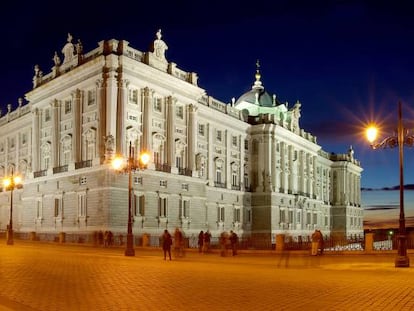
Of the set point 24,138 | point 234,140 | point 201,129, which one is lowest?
point 24,138

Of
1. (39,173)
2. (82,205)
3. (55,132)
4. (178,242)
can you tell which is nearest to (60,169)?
(39,173)

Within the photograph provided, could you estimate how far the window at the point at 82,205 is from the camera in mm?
47781

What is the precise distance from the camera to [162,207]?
51031 millimetres

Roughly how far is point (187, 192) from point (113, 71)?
1465cm

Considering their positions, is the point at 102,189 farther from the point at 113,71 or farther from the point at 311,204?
the point at 311,204

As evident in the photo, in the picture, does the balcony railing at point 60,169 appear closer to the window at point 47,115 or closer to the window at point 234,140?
the window at point 47,115

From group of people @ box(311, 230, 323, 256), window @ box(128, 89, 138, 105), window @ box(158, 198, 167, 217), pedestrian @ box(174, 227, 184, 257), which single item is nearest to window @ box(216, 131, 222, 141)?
window @ box(158, 198, 167, 217)

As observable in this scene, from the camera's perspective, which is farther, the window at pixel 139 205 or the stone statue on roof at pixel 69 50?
the stone statue on roof at pixel 69 50

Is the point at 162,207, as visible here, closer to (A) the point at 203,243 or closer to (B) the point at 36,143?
(A) the point at 203,243

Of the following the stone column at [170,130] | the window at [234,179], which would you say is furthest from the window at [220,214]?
the stone column at [170,130]

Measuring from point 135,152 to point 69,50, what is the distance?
13.0 meters

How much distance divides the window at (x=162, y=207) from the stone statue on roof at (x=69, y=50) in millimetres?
16683

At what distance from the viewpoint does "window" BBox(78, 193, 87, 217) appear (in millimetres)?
47781

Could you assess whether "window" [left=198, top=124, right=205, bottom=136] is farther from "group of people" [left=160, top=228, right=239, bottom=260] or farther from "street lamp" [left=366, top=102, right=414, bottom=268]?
"street lamp" [left=366, top=102, right=414, bottom=268]
